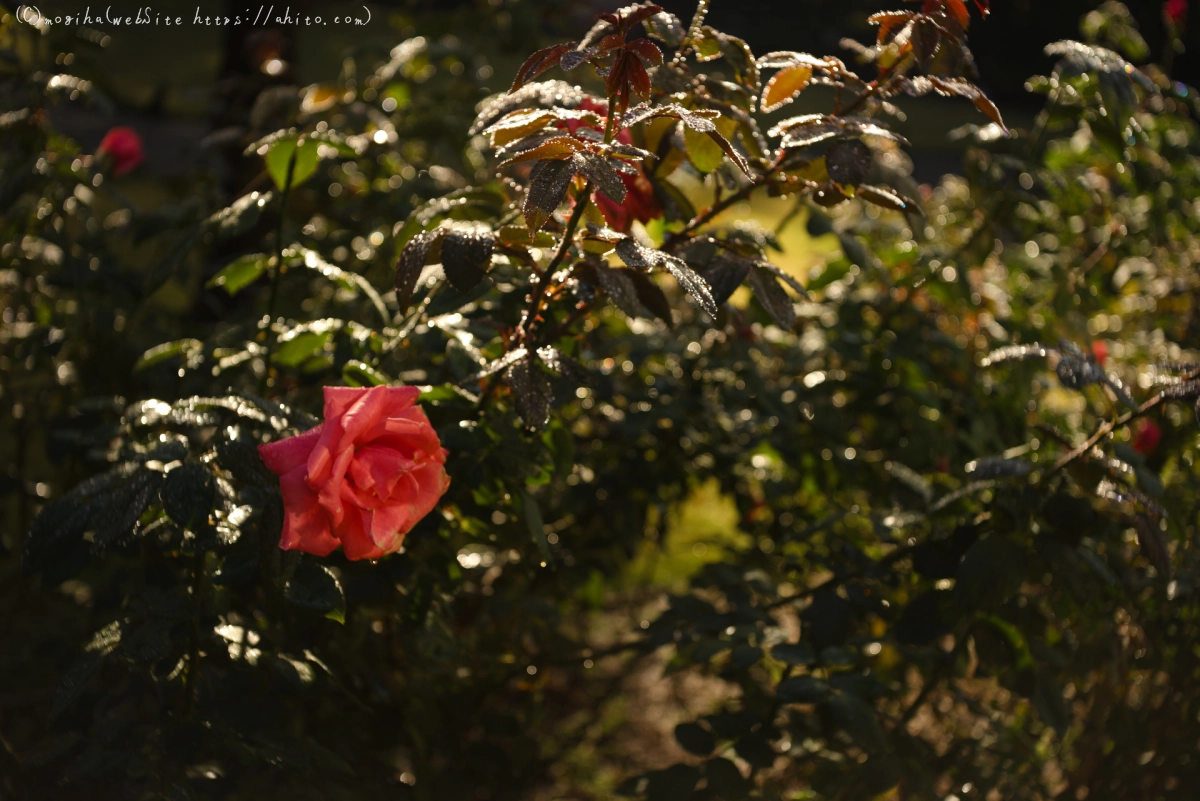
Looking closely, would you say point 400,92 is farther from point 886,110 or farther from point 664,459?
point 886,110

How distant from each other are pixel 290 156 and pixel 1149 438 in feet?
4.57

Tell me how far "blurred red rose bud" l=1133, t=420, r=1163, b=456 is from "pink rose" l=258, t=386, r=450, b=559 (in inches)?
50.3

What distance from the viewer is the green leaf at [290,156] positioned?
3.52 feet

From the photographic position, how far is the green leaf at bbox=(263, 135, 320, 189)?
1072 mm

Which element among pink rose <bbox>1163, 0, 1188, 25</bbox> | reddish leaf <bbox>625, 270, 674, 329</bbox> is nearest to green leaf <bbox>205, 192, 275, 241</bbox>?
reddish leaf <bbox>625, 270, 674, 329</bbox>

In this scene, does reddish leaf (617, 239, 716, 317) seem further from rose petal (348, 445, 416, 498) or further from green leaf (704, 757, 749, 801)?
green leaf (704, 757, 749, 801)

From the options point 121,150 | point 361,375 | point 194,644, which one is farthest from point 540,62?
point 121,150

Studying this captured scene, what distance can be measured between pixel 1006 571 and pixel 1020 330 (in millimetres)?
737

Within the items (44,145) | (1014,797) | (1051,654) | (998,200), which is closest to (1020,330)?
(998,200)

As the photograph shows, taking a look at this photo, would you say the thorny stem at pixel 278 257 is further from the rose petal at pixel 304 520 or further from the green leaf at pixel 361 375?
the rose petal at pixel 304 520

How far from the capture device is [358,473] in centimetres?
76

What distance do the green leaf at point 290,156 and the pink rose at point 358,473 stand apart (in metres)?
0.41

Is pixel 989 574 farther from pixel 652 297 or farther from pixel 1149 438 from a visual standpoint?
pixel 1149 438

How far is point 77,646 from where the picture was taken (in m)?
1.28
